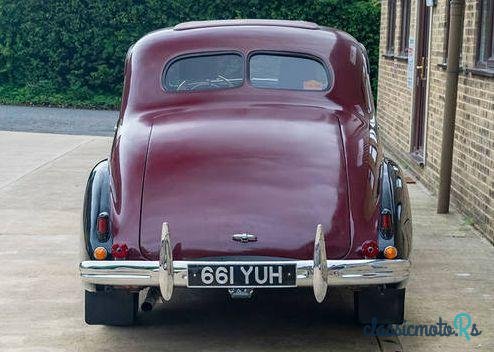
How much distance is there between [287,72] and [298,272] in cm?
193

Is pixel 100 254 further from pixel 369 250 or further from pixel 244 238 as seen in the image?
pixel 369 250

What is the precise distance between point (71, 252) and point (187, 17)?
15279 millimetres

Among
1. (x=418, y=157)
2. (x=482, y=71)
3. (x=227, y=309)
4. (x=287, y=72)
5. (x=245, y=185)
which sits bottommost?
(x=418, y=157)

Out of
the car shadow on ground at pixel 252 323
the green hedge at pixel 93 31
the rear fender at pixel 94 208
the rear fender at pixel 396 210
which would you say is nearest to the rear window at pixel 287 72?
the rear fender at pixel 396 210

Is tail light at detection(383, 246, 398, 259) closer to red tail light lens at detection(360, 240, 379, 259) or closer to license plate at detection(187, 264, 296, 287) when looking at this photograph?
red tail light lens at detection(360, 240, 379, 259)

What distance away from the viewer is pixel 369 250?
564 centimetres

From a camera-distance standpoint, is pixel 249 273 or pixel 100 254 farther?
pixel 100 254

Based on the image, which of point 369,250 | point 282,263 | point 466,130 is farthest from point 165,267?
point 466,130

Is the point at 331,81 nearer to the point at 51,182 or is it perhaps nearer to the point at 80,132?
the point at 51,182

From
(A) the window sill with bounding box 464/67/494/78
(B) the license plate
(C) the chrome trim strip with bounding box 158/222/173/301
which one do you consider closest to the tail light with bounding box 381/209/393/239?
(B) the license plate

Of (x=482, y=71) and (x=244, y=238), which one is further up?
(x=482, y=71)

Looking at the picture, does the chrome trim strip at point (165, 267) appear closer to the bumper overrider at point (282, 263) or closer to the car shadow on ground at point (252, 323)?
the bumper overrider at point (282, 263)

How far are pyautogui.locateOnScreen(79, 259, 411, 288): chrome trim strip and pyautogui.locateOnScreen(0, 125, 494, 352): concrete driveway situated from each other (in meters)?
0.51

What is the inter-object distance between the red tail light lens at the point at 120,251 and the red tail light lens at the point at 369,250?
1.29 m
